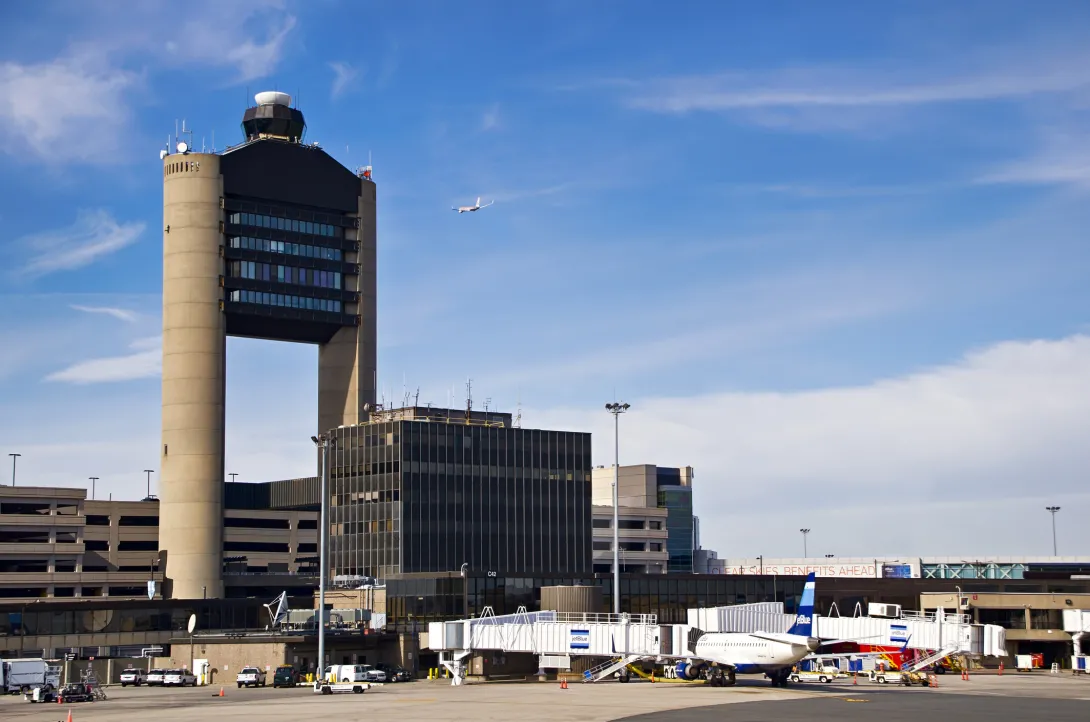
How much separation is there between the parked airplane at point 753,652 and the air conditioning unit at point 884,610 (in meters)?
30.9

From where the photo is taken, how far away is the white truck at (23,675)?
113562 mm

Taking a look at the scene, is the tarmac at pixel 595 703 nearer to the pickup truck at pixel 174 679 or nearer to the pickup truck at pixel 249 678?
the pickup truck at pixel 249 678

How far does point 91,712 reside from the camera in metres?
83.8

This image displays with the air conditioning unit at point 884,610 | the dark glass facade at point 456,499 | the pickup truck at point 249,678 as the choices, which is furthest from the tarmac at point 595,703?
the dark glass facade at point 456,499

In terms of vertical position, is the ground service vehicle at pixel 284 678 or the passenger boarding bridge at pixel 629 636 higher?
the passenger boarding bridge at pixel 629 636

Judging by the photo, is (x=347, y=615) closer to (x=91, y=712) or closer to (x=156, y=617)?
(x=156, y=617)

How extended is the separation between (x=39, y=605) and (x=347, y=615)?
3460 centimetres

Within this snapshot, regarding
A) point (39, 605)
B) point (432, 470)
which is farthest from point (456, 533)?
point (39, 605)

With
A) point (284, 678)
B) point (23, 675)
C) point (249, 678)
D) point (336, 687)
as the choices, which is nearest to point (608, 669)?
point (336, 687)

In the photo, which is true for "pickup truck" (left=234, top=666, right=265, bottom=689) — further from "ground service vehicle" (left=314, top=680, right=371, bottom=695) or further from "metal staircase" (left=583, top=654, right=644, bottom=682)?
"metal staircase" (left=583, top=654, right=644, bottom=682)

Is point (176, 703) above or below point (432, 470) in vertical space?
below

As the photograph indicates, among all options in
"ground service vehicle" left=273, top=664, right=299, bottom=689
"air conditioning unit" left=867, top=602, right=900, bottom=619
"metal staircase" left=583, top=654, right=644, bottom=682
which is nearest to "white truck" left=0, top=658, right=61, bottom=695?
"ground service vehicle" left=273, top=664, right=299, bottom=689

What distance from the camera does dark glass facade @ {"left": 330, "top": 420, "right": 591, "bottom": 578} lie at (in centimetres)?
17750

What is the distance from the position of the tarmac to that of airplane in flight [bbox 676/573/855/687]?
1.62 m
